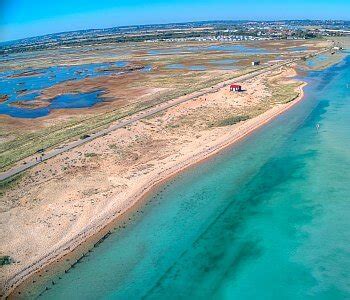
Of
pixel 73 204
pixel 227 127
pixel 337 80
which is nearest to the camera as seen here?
pixel 73 204

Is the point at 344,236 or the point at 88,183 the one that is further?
the point at 88,183

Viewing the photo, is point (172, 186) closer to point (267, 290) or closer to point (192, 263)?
point (192, 263)

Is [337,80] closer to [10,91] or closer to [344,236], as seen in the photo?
[344,236]

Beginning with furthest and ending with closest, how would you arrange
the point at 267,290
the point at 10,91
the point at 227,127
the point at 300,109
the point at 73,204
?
the point at 10,91 → the point at 300,109 → the point at 227,127 → the point at 73,204 → the point at 267,290

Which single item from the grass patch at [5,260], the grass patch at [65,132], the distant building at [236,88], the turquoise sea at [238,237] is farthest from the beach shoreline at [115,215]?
the distant building at [236,88]

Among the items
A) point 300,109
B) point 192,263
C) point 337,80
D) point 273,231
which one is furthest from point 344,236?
point 337,80

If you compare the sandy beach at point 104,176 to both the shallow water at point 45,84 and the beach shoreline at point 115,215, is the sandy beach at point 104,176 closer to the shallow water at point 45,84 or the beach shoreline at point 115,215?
the beach shoreline at point 115,215
